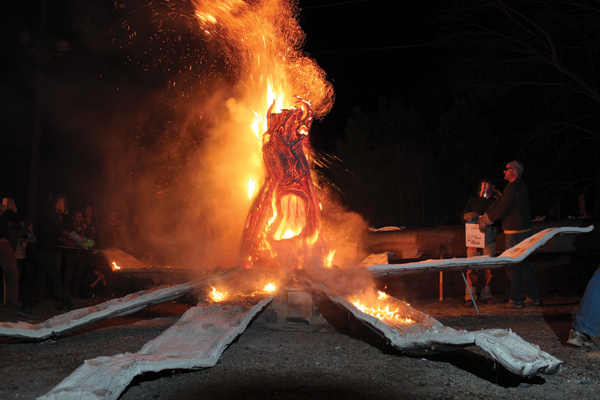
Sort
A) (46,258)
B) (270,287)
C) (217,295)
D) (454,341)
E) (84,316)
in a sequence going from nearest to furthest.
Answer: (454,341), (84,316), (217,295), (270,287), (46,258)

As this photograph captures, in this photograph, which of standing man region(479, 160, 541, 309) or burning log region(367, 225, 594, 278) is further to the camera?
standing man region(479, 160, 541, 309)

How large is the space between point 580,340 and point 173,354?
356 cm

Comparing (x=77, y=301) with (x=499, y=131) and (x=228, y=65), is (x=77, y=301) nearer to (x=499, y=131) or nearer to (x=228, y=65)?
(x=228, y=65)

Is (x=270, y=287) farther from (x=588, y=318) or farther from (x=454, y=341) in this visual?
(x=588, y=318)

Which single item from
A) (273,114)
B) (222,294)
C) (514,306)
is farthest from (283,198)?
(514,306)

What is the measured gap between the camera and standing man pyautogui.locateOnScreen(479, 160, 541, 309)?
6121mm

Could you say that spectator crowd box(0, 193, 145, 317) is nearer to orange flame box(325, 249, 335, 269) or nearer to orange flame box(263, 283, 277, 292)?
orange flame box(263, 283, 277, 292)

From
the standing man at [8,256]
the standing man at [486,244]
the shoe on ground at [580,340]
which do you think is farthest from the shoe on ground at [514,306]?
the standing man at [8,256]

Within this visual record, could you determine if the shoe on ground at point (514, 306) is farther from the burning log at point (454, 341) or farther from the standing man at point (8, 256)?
the standing man at point (8, 256)

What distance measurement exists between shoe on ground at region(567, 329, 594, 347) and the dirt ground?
63mm

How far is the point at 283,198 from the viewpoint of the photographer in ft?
21.4

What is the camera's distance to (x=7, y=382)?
3.29 meters

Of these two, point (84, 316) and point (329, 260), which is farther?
point (329, 260)

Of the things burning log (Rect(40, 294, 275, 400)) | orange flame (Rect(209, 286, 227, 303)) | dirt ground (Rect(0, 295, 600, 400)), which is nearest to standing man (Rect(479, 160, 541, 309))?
dirt ground (Rect(0, 295, 600, 400))
